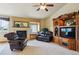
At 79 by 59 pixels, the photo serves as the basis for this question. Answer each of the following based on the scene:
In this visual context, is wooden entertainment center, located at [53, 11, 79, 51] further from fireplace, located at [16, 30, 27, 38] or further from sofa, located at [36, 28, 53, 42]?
fireplace, located at [16, 30, 27, 38]

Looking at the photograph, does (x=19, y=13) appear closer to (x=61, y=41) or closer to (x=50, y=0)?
(x=50, y=0)

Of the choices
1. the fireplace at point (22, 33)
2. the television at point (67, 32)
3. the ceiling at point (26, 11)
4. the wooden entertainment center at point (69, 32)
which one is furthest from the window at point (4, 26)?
the television at point (67, 32)

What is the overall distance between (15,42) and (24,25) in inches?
44.8

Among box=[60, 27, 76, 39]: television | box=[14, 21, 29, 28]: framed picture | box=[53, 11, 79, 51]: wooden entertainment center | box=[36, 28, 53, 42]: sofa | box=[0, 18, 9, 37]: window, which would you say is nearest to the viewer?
box=[0, 18, 9, 37]: window

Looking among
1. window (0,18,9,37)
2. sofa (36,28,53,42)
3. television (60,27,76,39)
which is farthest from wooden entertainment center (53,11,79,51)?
window (0,18,9,37)

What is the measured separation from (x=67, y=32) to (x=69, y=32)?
0.39 feet

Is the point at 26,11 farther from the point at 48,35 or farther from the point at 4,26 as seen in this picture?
the point at 48,35

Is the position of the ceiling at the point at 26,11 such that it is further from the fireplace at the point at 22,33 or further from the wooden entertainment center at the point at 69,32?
the wooden entertainment center at the point at 69,32

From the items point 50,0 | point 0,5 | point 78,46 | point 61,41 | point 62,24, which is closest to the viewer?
point 50,0

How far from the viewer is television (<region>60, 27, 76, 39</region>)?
4.36 meters

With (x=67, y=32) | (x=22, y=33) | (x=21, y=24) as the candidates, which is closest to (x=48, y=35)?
(x=67, y=32)

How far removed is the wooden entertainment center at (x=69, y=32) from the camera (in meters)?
4.08

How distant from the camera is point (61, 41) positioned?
15.0 ft
